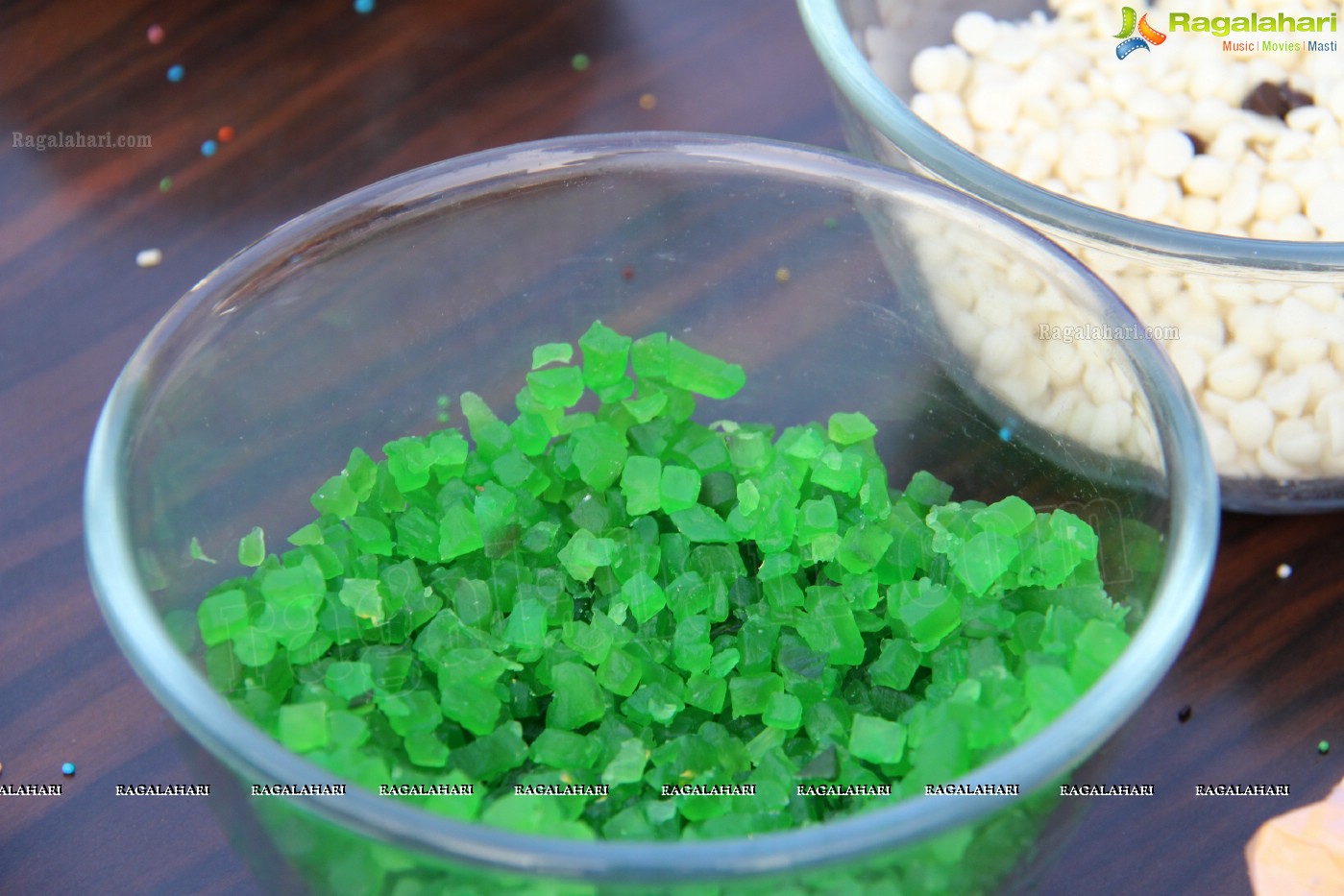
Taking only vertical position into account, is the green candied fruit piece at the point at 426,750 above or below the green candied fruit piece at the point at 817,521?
above

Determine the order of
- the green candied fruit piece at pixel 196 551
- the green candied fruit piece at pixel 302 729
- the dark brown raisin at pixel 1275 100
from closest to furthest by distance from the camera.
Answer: the green candied fruit piece at pixel 302 729
the green candied fruit piece at pixel 196 551
the dark brown raisin at pixel 1275 100

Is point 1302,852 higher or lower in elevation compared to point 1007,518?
lower

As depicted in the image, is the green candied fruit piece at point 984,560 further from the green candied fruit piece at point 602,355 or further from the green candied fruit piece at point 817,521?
the green candied fruit piece at point 602,355

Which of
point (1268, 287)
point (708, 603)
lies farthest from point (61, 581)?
point (1268, 287)

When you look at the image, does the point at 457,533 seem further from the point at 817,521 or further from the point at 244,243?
the point at 244,243

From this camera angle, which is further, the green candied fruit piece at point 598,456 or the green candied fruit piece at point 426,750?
the green candied fruit piece at point 598,456

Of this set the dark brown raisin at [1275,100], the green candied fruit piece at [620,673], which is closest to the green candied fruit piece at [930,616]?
the green candied fruit piece at [620,673]

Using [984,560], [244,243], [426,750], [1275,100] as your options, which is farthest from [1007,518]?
[244,243]
